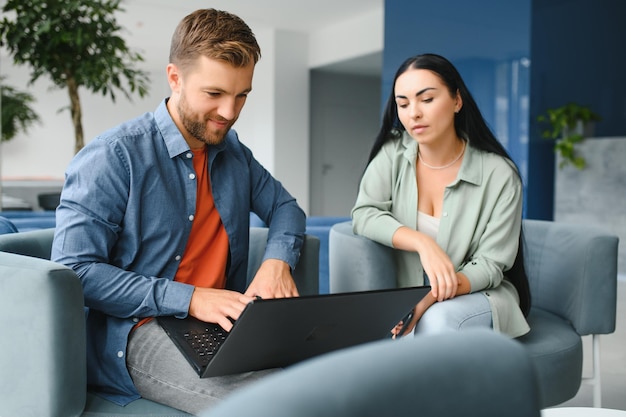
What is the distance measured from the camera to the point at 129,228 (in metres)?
1.43

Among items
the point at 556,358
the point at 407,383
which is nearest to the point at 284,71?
the point at 556,358

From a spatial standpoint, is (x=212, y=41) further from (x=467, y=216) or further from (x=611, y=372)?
(x=611, y=372)

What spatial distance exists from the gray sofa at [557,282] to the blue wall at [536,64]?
3.98m

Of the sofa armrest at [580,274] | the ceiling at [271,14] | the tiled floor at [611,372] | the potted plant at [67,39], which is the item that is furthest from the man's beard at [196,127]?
the ceiling at [271,14]

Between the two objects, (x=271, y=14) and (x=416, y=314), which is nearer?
(x=416, y=314)

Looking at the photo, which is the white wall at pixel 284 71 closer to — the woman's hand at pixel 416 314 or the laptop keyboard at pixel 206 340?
the woman's hand at pixel 416 314

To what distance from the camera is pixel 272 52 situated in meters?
10.1

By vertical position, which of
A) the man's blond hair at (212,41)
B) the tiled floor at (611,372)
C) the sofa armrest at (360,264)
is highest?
the man's blond hair at (212,41)

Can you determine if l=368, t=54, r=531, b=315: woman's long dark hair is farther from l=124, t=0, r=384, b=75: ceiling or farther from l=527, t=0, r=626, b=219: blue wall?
l=124, t=0, r=384, b=75: ceiling

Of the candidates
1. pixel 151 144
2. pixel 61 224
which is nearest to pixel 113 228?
pixel 61 224

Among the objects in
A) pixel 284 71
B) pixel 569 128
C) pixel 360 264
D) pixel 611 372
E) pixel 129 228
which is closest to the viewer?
pixel 129 228

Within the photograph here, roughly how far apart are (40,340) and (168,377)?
0.26 m

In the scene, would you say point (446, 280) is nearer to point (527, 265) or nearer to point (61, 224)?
point (527, 265)

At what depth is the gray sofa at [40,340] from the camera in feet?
3.87
